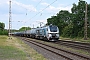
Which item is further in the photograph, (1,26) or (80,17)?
(1,26)

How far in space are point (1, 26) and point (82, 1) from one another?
119637mm

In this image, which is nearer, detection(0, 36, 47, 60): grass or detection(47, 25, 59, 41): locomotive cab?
detection(0, 36, 47, 60): grass

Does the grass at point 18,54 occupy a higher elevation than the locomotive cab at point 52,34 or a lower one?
lower

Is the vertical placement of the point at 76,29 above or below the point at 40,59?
above

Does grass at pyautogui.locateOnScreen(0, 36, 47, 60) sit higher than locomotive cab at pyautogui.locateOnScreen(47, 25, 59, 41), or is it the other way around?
locomotive cab at pyautogui.locateOnScreen(47, 25, 59, 41)

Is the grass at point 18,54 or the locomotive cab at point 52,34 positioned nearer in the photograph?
the grass at point 18,54

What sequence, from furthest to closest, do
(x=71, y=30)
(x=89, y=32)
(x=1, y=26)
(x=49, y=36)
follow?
(x=1, y=26) → (x=71, y=30) → (x=89, y=32) → (x=49, y=36)

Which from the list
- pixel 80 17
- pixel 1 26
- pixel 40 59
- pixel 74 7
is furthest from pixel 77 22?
pixel 1 26

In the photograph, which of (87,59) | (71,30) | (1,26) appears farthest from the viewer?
(1,26)

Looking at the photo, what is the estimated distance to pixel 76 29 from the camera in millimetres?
64750

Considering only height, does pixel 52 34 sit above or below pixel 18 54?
above

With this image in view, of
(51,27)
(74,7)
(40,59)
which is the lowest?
(40,59)

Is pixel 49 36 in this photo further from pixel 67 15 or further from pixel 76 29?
pixel 67 15

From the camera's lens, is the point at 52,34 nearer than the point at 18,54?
No
